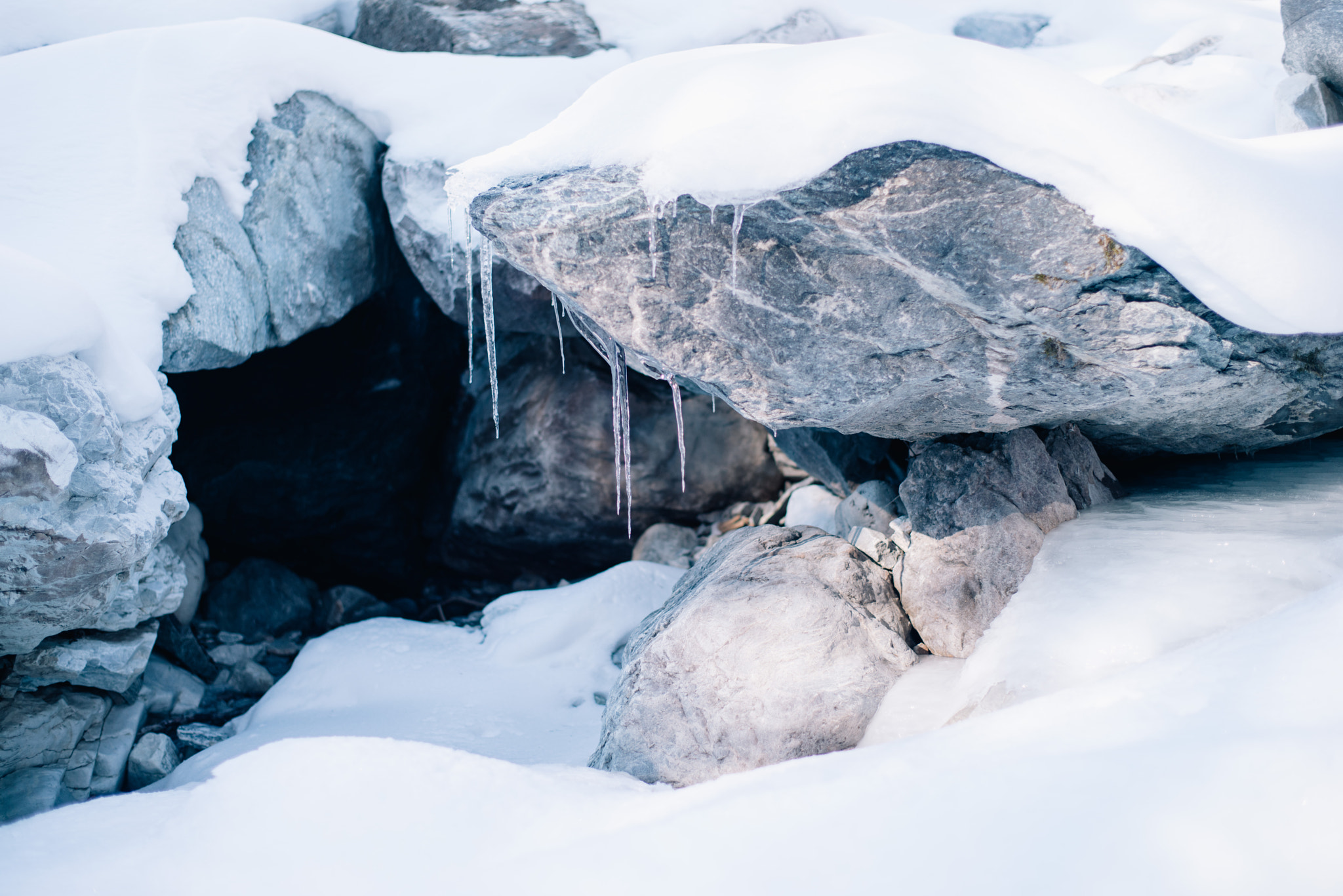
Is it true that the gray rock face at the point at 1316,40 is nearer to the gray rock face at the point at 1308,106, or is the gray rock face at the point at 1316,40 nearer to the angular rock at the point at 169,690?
the gray rock face at the point at 1308,106

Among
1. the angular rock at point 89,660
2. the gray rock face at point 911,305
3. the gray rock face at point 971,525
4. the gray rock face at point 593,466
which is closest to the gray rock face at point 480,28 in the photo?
the gray rock face at point 593,466

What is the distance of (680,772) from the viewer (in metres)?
2.63

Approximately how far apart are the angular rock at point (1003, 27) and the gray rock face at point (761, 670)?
17.5 ft

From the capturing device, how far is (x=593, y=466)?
5.37m

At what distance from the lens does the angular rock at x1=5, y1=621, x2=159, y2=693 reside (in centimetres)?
300

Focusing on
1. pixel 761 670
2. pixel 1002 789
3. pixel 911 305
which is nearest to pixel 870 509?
pixel 761 670

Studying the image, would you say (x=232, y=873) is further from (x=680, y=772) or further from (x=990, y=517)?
(x=990, y=517)

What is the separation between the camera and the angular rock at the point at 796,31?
5.03 meters

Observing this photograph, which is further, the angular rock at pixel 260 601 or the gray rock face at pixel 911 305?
the angular rock at pixel 260 601

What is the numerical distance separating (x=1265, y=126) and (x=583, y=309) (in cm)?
353

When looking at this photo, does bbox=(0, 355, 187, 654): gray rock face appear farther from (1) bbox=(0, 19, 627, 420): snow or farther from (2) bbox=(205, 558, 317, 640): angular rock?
(2) bbox=(205, 558, 317, 640): angular rock

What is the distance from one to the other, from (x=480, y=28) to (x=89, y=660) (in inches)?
174

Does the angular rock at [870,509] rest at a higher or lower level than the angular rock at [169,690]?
higher

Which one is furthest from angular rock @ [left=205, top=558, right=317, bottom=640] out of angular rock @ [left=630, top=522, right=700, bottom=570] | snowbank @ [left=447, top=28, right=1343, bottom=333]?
snowbank @ [left=447, top=28, right=1343, bottom=333]
